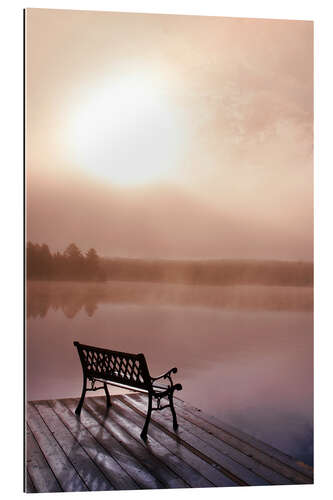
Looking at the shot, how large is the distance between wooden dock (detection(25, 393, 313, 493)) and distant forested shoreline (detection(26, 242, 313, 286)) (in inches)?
42.8

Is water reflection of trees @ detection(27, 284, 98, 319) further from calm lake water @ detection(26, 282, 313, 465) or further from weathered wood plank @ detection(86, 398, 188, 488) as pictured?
weathered wood plank @ detection(86, 398, 188, 488)

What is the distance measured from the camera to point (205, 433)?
152 inches

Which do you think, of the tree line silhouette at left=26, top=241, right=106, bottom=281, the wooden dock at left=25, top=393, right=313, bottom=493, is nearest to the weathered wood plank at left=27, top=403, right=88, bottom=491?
the wooden dock at left=25, top=393, right=313, bottom=493

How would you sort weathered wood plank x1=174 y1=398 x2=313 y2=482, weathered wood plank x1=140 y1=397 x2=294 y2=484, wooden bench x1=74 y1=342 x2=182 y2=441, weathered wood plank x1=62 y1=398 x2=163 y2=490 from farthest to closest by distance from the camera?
wooden bench x1=74 y1=342 x2=182 y2=441 → weathered wood plank x1=174 y1=398 x2=313 y2=482 → weathered wood plank x1=140 y1=397 x2=294 y2=484 → weathered wood plank x1=62 y1=398 x2=163 y2=490

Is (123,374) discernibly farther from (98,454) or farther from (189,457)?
(189,457)

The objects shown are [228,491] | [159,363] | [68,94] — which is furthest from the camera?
[159,363]

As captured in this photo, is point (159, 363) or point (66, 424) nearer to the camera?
point (66, 424)

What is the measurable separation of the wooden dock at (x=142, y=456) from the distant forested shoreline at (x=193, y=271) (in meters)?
1.09

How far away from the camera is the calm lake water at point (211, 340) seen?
12.5 feet

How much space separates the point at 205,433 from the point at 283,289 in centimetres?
119

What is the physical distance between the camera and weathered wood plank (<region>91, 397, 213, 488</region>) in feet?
11.0
